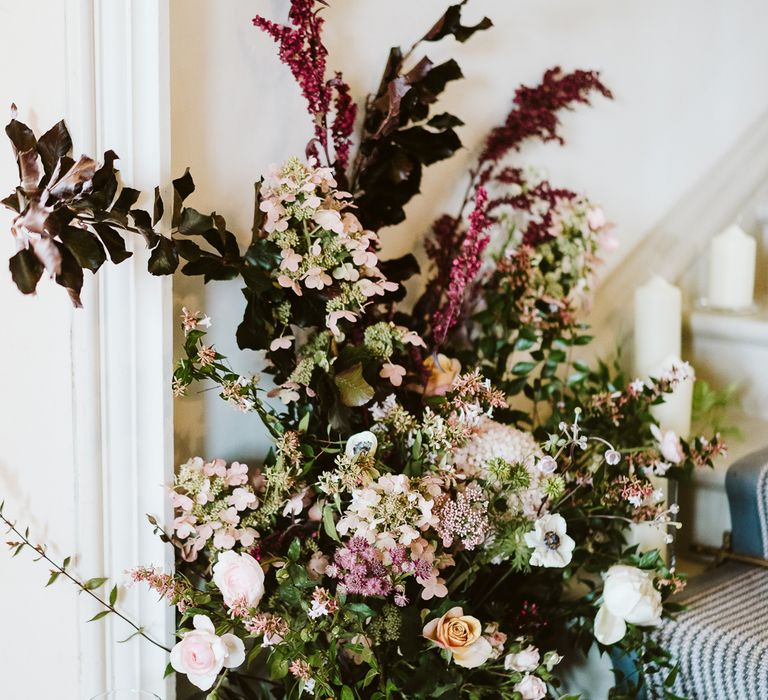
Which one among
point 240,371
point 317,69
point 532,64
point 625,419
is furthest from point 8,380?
point 532,64

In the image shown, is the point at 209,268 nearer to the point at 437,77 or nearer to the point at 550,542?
the point at 437,77

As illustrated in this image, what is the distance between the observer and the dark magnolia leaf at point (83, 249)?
0.85 m

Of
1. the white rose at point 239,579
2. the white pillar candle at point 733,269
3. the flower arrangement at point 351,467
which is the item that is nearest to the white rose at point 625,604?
the flower arrangement at point 351,467

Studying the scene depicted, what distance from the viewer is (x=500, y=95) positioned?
4.94ft

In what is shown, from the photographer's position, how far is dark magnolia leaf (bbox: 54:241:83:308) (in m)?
0.84

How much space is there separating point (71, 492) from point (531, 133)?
0.91 m

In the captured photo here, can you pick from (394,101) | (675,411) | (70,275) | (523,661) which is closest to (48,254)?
(70,275)

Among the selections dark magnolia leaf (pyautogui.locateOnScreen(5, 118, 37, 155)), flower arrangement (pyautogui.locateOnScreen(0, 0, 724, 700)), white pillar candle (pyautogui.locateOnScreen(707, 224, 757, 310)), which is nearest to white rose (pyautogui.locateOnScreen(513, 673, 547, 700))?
flower arrangement (pyautogui.locateOnScreen(0, 0, 724, 700))

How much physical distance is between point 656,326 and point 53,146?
3.66 feet

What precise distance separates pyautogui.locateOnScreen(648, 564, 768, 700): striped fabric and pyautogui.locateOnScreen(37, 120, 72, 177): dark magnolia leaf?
98 cm

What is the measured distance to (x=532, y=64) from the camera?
1547 mm

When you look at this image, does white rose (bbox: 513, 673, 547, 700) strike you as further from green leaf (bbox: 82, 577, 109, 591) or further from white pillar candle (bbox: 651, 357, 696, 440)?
white pillar candle (bbox: 651, 357, 696, 440)

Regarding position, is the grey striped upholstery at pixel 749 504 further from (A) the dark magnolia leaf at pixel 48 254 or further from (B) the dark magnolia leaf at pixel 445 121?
(A) the dark magnolia leaf at pixel 48 254

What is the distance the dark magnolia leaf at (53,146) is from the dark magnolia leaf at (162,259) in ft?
0.42
